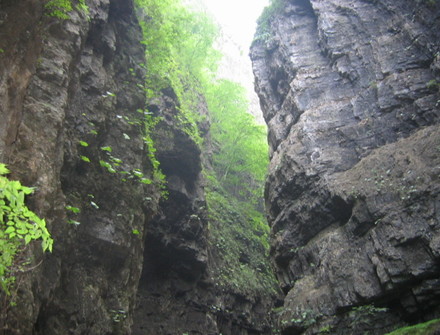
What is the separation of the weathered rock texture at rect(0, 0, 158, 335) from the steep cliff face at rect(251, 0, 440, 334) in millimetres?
6302

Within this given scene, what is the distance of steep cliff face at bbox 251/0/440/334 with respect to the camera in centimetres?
934

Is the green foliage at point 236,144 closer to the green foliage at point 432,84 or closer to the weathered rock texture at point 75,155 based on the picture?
the green foliage at point 432,84

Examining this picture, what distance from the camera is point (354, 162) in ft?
42.7

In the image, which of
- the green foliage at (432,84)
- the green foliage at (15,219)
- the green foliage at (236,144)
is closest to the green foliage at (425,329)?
the green foliage at (15,219)

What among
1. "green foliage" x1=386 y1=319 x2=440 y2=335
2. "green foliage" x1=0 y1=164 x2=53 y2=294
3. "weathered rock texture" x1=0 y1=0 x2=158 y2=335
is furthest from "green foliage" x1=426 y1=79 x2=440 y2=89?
"green foliage" x1=0 y1=164 x2=53 y2=294

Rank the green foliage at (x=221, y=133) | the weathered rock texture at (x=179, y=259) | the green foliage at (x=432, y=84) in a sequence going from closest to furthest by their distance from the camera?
1. the green foliage at (x=432, y=84)
2. the weathered rock texture at (x=179, y=259)
3. the green foliage at (x=221, y=133)

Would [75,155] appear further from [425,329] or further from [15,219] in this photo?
[425,329]

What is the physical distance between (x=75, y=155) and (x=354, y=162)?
10240 mm

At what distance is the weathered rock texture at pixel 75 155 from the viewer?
4.44 metres

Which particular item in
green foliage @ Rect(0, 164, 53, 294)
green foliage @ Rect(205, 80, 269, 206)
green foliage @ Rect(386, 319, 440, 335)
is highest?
green foliage @ Rect(205, 80, 269, 206)

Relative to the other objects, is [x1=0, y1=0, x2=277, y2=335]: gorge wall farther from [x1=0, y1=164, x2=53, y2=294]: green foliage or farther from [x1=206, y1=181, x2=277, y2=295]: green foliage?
[x1=206, y1=181, x2=277, y2=295]: green foliage

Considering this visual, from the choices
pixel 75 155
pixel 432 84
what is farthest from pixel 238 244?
pixel 75 155

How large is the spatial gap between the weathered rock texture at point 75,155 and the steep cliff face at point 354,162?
248 inches

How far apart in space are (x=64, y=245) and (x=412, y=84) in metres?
12.9
